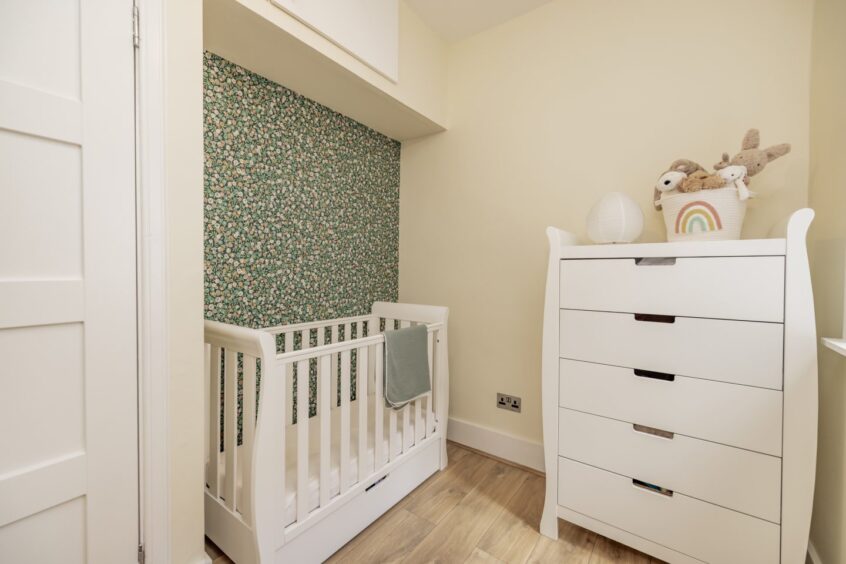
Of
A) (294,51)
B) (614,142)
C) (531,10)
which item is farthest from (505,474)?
(531,10)

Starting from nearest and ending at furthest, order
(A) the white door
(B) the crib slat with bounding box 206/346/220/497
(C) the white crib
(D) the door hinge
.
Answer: (A) the white door < (D) the door hinge < (C) the white crib < (B) the crib slat with bounding box 206/346/220/497

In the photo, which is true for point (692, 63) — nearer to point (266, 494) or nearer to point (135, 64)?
point (135, 64)

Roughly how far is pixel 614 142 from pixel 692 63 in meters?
0.42

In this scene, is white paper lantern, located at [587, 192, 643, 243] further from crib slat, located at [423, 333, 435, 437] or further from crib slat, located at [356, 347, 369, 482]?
crib slat, located at [356, 347, 369, 482]

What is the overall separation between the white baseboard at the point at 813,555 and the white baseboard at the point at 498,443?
988 mm

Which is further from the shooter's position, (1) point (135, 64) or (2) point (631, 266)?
(2) point (631, 266)

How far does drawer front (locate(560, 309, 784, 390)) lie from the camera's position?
1067 mm

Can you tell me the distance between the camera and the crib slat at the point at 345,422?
4.44 feet

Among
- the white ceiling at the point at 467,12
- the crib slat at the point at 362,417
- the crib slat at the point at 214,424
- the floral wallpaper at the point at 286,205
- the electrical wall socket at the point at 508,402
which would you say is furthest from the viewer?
the electrical wall socket at the point at 508,402

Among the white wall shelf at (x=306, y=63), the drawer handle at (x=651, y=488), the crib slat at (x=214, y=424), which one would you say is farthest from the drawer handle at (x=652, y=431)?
the white wall shelf at (x=306, y=63)

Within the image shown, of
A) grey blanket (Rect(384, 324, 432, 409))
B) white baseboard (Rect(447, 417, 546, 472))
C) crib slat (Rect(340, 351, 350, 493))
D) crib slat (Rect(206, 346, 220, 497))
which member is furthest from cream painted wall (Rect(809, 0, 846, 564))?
crib slat (Rect(206, 346, 220, 497))

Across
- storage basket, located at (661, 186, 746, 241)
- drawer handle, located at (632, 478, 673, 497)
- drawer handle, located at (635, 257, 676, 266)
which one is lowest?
drawer handle, located at (632, 478, 673, 497)

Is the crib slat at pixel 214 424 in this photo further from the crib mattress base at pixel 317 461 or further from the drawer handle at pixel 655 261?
the drawer handle at pixel 655 261

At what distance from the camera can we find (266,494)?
110 cm
